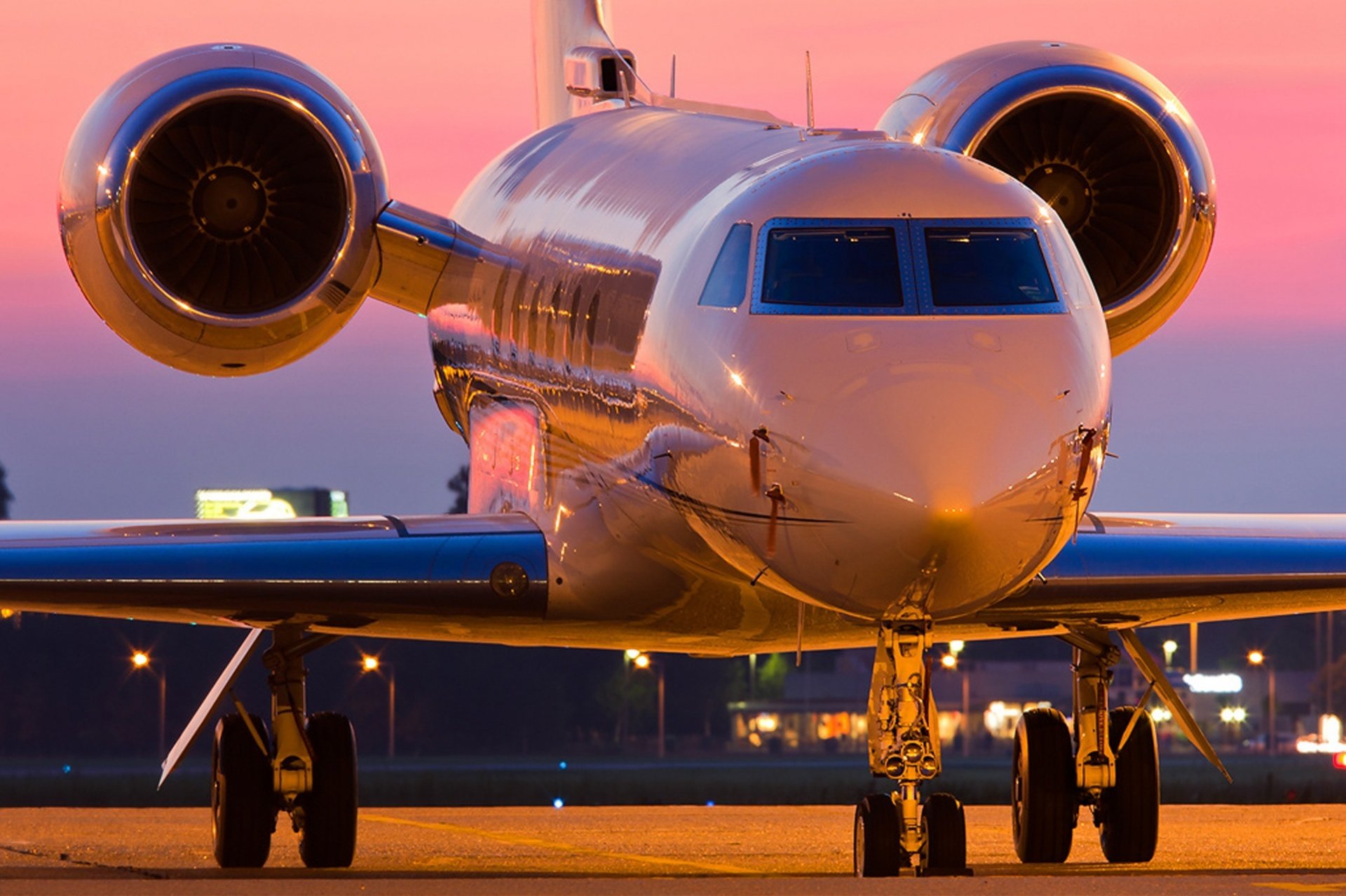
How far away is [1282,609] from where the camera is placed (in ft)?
58.6

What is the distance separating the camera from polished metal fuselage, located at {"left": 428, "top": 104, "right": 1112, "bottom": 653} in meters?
11.9

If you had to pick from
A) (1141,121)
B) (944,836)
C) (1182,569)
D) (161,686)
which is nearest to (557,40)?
(1141,121)

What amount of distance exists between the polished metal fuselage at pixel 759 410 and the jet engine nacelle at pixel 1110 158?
2.42 m

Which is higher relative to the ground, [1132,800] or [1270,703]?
[1132,800]

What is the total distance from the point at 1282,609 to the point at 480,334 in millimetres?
5756

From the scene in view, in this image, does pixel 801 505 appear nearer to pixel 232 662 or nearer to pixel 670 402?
pixel 670 402

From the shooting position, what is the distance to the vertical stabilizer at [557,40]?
2492 cm

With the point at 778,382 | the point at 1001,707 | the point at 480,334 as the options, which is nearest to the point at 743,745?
the point at 1001,707

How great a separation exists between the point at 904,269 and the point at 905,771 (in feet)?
8.10

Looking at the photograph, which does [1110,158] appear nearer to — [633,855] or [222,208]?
[633,855]

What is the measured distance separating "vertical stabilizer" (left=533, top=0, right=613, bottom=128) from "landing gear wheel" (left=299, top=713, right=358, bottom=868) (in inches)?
324

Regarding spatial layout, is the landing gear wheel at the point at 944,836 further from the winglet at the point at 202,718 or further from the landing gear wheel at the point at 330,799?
the winglet at the point at 202,718

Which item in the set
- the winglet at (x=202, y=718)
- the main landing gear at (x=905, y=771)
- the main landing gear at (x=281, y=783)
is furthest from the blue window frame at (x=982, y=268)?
the winglet at (x=202, y=718)

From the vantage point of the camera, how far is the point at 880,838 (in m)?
12.6
